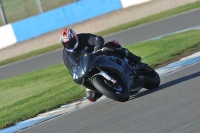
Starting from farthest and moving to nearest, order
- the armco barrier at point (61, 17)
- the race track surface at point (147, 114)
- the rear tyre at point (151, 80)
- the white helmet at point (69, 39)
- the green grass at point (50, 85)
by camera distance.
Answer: the armco barrier at point (61, 17)
the green grass at point (50, 85)
the rear tyre at point (151, 80)
the white helmet at point (69, 39)
the race track surface at point (147, 114)

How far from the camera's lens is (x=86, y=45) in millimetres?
9609

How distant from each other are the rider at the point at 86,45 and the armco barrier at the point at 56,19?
18068 mm

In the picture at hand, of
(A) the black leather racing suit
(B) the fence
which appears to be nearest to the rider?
(A) the black leather racing suit

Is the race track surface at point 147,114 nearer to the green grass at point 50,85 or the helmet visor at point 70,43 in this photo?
the helmet visor at point 70,43

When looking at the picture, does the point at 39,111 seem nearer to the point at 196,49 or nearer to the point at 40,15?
the point at 196,49

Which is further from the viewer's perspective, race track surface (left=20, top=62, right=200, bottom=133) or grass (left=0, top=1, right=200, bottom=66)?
grass (left=0, top=1, right=200, bottom=66)

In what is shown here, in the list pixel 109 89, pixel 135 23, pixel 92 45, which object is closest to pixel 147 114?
pixel 109 89

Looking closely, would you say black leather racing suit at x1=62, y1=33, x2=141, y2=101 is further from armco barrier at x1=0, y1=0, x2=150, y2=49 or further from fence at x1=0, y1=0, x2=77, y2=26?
fence at x1=0, y1=0, x2=77, y2=26

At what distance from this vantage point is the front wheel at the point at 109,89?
8938 mm

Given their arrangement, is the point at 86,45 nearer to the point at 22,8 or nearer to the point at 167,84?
the point at 167,84

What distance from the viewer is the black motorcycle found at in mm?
9039

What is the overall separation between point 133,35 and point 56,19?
6.51 meters

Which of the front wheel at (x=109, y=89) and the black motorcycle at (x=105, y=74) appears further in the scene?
the black motorcycle at (x=105, y=74)

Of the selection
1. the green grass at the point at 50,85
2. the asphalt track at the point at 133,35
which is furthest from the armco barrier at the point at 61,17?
the green grass at the point at 50,85
